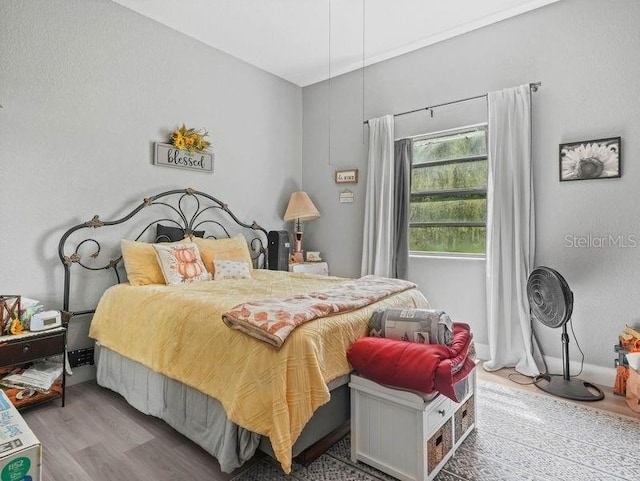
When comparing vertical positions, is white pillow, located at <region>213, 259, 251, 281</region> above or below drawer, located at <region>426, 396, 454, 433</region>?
above

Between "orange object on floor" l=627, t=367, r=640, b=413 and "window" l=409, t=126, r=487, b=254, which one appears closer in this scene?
"orange object on floor" l=627, t=367, r=640, b=413

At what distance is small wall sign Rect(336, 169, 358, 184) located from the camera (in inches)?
166

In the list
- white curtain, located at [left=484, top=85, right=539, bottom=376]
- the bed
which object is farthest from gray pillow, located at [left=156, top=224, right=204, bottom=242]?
white curtain, located at [left=484, top=85, right=539, bottom=376]

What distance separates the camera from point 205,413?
1861mm

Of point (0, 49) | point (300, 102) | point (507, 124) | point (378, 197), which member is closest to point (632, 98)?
point (507, 124)

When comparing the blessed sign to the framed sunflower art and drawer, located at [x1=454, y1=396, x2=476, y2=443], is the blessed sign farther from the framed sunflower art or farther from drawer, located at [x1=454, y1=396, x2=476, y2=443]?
the framed sunflower art

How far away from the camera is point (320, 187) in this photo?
4.56 metres

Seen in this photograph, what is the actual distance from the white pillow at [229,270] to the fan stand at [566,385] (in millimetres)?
2445

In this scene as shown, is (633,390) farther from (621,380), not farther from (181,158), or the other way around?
(181,158)

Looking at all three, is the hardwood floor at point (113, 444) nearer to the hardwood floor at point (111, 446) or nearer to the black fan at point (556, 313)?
the hardwood floor at point (111, 446)

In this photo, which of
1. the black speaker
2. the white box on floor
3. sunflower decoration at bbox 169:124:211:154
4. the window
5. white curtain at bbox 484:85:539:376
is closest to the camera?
the white box on floor

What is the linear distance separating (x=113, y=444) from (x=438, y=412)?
168cm

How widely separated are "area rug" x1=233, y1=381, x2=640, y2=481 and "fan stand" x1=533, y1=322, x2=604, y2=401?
0.15 metres

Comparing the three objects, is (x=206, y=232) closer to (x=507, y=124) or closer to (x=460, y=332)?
(x=460, y=332)
